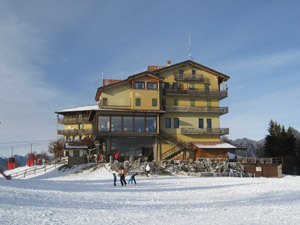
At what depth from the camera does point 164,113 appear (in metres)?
45.2

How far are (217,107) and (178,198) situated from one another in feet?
108

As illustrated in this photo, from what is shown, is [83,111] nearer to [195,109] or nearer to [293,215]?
[195,109]

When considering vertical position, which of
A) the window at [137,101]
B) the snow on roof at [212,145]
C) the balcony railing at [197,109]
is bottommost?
the snow on roof at [212,145]

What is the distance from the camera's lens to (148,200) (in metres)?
16.1

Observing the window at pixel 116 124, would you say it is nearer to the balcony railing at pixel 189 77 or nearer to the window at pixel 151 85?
the window at pixel 151 85

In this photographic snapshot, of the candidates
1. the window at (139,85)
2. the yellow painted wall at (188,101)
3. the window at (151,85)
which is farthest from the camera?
the yellow painted wall at (188,101)

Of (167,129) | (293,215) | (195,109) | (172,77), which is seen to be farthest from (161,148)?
(293,215)

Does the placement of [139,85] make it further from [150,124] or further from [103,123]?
[103,123]

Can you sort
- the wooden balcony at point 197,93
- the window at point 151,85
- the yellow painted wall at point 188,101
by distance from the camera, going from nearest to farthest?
the window at point 151,85 → the wooden balcony at point 197,93 → the yellow painted wall at point 188,101

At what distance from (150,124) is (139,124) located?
1.58m

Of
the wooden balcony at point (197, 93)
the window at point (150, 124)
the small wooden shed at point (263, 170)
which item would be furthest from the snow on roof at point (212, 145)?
the wooden balcony at point (197, 93)

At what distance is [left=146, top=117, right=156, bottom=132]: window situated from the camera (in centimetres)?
4266

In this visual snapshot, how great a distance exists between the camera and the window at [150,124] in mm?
42656

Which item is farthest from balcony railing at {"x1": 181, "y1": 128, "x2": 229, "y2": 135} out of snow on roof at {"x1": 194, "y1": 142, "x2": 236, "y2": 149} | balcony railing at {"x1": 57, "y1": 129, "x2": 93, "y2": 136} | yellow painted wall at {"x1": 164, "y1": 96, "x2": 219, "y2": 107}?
balcony railing at {"x1": 57, "y1": 129, "x2": 93, "y2": 136}
